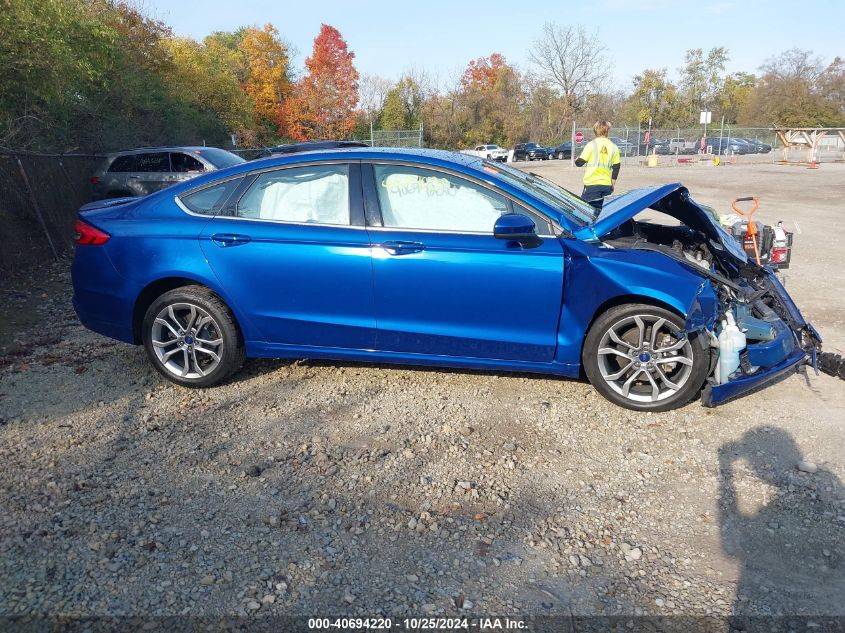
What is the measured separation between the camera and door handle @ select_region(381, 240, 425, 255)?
444 centimetres

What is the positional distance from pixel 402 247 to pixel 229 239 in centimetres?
125

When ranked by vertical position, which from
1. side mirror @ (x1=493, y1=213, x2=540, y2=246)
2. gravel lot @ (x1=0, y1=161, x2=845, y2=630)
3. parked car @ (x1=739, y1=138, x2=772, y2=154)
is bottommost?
parked car @ (x1=739, y1=138, x2=772, y2=154)

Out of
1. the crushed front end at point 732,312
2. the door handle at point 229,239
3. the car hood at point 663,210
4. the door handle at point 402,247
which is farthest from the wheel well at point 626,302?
the door handle at point 229,239

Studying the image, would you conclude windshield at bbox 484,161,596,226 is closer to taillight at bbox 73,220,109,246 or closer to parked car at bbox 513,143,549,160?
taillight at bbox 73,220,109,246

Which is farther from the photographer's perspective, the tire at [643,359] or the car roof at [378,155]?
the car roof at [378,155]

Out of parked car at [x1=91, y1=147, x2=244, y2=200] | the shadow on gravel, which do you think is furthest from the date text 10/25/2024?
parked car at [x1=91, y1=147, x2=244, y2=200]

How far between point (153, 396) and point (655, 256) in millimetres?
3615

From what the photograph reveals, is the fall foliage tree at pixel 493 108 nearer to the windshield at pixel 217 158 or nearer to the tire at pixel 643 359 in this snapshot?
the windshield at pixel 217 158

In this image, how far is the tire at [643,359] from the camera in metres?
4.20

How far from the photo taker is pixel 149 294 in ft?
16.3

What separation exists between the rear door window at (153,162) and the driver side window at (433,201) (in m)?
9.44

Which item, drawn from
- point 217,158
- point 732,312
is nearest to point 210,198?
point 732,312

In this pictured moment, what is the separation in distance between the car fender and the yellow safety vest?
537 centimetres

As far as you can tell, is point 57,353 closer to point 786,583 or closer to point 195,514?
point 195,514
